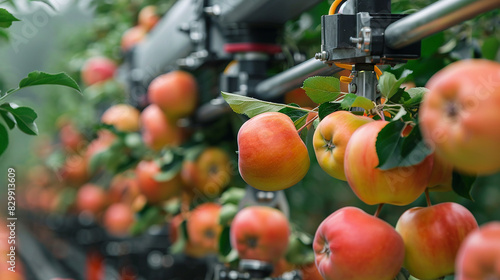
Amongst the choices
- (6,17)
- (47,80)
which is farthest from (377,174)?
(6,17)

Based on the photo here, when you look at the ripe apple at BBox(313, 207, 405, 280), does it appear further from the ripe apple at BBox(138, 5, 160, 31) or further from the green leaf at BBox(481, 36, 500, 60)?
the ripe apple at BBox(138, 5, 160, 31)

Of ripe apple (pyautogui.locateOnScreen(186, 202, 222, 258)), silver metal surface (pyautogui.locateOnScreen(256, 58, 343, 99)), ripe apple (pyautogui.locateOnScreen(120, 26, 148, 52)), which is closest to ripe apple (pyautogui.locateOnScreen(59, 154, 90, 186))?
ripe apple (pyautogui.locateOnScreen(120, 26, 148, 52))

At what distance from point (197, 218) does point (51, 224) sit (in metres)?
4.36

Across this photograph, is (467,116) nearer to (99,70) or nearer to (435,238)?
(435,238)

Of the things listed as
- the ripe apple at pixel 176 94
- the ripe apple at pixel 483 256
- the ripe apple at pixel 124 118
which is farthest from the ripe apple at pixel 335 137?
the ripe apple at pixel 124 118

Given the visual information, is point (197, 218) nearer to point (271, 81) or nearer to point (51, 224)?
point (271, 81)

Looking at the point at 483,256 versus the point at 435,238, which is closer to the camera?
the point at 483,256

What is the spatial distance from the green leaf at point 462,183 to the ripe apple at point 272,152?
0.15 metres

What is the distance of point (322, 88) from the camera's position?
2.20ft

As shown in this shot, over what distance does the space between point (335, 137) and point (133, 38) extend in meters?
2.06

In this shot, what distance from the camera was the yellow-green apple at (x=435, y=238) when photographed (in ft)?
1.88

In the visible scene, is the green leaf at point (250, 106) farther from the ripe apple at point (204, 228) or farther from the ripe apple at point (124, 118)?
the ripe apple at point (124, 118)

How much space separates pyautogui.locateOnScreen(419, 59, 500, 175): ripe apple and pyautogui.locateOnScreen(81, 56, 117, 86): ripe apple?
2.51m

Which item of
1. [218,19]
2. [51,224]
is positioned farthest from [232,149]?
[51,224]
